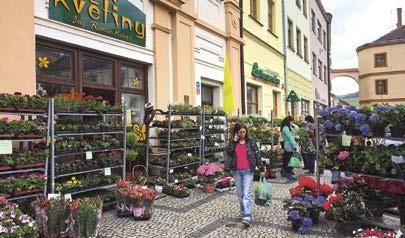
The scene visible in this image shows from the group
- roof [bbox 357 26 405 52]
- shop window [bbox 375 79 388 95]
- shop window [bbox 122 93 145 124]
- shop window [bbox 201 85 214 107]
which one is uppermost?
roof [bbox 357 26 405 52]

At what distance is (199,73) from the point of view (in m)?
13.5

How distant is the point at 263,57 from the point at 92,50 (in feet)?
35.6

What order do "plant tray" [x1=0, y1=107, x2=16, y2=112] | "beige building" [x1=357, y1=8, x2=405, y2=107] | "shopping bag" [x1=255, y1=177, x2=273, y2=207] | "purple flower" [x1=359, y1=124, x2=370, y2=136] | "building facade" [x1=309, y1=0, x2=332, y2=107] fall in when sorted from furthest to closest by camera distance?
1. "beige building" [x1=357, y1=8, x2=405, y2=107]
2. "building facade" [x1=309, y1=0, x2=332, y2=107]
3. "shopping bag" [x1=255, y1=177, x2=273, y2=207]
4. "purple flower" [x1=359, y1=124, x2=370, y2=136]
5. "plant tray" [x1=0, y1=107, x2=16, y2=112]

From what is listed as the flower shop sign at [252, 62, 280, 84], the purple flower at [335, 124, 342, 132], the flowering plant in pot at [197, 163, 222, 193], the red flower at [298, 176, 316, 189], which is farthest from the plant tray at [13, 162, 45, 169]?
the flower shop sign at [252, 62, 280, 84]

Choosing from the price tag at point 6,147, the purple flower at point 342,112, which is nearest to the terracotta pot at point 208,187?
the purple flower at point 342,112

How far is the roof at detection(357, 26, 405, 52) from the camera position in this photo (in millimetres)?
45719

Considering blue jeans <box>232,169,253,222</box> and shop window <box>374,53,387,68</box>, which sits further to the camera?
Answer: shop window <box>374,53,387,68</box>

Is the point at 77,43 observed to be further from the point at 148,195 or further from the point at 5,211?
the point at 5,211

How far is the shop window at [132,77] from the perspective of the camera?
35.1ft

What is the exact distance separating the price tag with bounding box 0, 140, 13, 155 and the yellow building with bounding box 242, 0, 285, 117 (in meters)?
11.5

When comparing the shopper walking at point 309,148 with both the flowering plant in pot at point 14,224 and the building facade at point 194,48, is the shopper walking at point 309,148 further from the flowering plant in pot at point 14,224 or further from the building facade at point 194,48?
the flowering plant in pot at point 14,224

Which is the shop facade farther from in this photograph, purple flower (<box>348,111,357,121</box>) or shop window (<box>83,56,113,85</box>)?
purple flower (<box>348,111,357,121</box>)

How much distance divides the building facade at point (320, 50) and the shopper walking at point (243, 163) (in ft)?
81.1

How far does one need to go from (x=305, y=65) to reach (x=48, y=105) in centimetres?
2314
